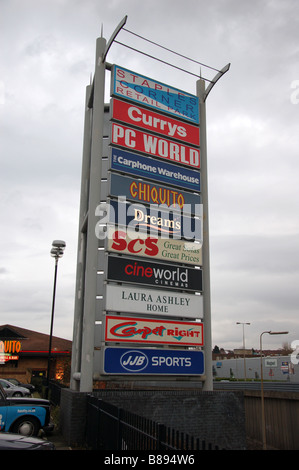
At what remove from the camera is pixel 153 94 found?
17.4 m

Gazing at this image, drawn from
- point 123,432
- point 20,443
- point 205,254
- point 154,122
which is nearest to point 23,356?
point 205,254

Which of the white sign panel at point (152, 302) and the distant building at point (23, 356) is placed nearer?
the white sign panel at point (152, 302)

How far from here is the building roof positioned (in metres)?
49.0

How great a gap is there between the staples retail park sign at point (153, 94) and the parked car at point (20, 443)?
495 inches

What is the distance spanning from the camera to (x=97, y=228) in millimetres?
15047

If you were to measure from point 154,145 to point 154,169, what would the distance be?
1.05 metres

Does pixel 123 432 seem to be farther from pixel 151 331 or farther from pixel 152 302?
pixel 152 302

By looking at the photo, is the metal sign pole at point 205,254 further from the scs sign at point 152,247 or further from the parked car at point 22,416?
the parked car at point 22,416

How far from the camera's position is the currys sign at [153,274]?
48.0ft

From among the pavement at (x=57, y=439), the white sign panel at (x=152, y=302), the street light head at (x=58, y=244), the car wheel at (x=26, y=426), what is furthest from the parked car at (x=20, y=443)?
the street light head at (x=58, y=244)

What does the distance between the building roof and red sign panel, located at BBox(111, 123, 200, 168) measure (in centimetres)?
3688

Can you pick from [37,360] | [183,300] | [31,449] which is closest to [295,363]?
[37,360]

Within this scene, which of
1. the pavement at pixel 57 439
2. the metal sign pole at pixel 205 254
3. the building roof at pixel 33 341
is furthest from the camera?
the building roof at pixel 33 341
